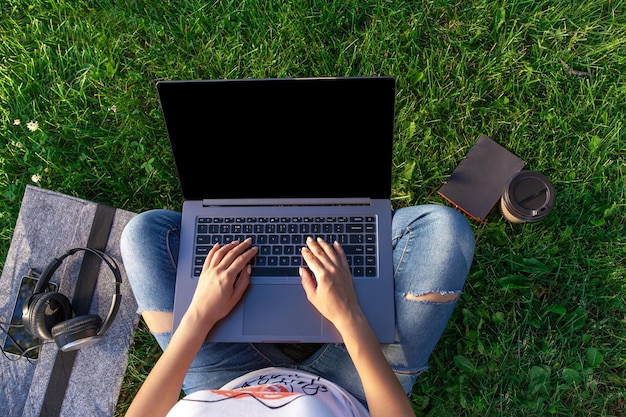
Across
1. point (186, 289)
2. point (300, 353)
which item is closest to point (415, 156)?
point (300, 353)

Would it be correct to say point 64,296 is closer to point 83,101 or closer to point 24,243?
point 24,243

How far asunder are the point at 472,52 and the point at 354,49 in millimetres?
526

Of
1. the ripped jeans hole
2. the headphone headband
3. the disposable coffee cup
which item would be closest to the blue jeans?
→ the ripped jeans hole

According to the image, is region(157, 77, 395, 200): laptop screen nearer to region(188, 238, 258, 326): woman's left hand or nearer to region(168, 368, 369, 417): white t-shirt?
region(188, 238, 258, 326): woman's left hand

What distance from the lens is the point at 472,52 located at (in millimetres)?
2207

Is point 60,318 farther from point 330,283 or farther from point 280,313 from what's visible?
point 330,283

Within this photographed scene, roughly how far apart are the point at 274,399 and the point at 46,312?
1.11 m

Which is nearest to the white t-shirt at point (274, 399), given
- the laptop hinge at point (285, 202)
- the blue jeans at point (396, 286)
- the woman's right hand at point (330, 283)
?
the blue jeans at point (396, 286)

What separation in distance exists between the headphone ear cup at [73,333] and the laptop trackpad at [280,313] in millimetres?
692

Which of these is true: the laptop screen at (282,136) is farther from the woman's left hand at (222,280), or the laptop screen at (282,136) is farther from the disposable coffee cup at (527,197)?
the disposable coffee cup at (527,197)

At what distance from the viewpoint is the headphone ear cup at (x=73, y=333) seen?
186 cm

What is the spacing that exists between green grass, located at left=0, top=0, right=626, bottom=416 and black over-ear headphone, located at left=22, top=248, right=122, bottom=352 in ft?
0.81

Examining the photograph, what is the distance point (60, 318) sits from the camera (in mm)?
1981

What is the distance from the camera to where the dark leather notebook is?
2.10m
